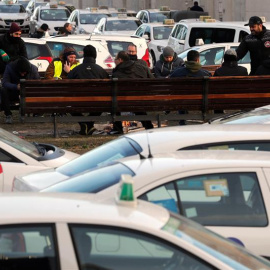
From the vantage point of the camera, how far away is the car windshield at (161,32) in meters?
32.2

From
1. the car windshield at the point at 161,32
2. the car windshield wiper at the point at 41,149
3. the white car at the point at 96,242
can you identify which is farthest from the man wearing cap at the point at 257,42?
the car windshield at the point at 161,32

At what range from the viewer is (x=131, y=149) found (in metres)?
7.41

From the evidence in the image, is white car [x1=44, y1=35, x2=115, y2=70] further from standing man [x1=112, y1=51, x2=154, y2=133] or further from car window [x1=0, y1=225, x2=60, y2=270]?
car window [x1=0, y1=225, x2=60, y2=270]

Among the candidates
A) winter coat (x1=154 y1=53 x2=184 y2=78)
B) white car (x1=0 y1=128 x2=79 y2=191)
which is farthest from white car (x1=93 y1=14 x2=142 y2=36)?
white car (x1=0 y1=128 x2=79 y2=191)

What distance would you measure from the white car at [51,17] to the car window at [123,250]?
127 ft

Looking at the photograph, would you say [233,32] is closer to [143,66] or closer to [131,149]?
[143,66]

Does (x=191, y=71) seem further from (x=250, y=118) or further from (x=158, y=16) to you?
(x=158, y=16)

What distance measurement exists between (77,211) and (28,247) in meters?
0.25

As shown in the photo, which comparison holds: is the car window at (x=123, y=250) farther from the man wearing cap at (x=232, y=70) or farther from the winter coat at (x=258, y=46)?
the winter coat at (x=258, y=46)

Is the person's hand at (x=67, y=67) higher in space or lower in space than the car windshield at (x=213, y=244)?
lower

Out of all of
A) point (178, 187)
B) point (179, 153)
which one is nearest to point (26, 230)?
point (178, 187)

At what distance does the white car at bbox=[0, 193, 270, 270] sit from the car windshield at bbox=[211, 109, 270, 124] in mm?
4930

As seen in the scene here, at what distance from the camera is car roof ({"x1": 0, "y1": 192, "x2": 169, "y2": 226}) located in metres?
4.46

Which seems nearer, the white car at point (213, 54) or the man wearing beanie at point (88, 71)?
the man wearing beanie at point (88, 71)
